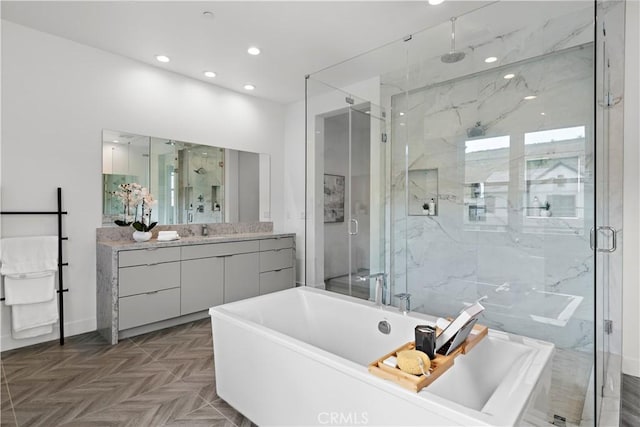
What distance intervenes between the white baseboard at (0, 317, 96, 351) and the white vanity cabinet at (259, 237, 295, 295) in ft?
5.79

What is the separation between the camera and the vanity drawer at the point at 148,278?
3.03 meters

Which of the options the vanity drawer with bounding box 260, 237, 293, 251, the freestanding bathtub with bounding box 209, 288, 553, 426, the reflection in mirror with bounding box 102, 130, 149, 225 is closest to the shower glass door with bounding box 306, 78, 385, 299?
the vanity drawer with bounding box 260, 237, 293, 251

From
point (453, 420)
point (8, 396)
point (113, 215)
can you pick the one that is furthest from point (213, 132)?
point (453, 420)

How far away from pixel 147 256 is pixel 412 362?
9.03 feet

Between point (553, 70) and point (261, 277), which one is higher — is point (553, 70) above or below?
above

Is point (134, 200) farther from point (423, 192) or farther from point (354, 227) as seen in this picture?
point (423, 192)

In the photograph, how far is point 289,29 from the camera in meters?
2.89

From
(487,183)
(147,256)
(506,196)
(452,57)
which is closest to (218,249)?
(147,256)

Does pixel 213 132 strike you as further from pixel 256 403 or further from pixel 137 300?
pixel 256 403

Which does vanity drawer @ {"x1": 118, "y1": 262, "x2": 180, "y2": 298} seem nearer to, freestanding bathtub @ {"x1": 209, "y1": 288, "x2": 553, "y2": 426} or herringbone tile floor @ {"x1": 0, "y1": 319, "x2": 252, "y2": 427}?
herringbone tile floor @ {"x1": 0, "y1": 319, "x2": 252, "y2": 427}

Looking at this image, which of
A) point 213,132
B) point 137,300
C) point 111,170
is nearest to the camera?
point 137,300

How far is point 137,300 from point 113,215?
3.07ft

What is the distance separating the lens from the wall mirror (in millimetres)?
3424

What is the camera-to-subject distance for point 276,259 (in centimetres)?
433
